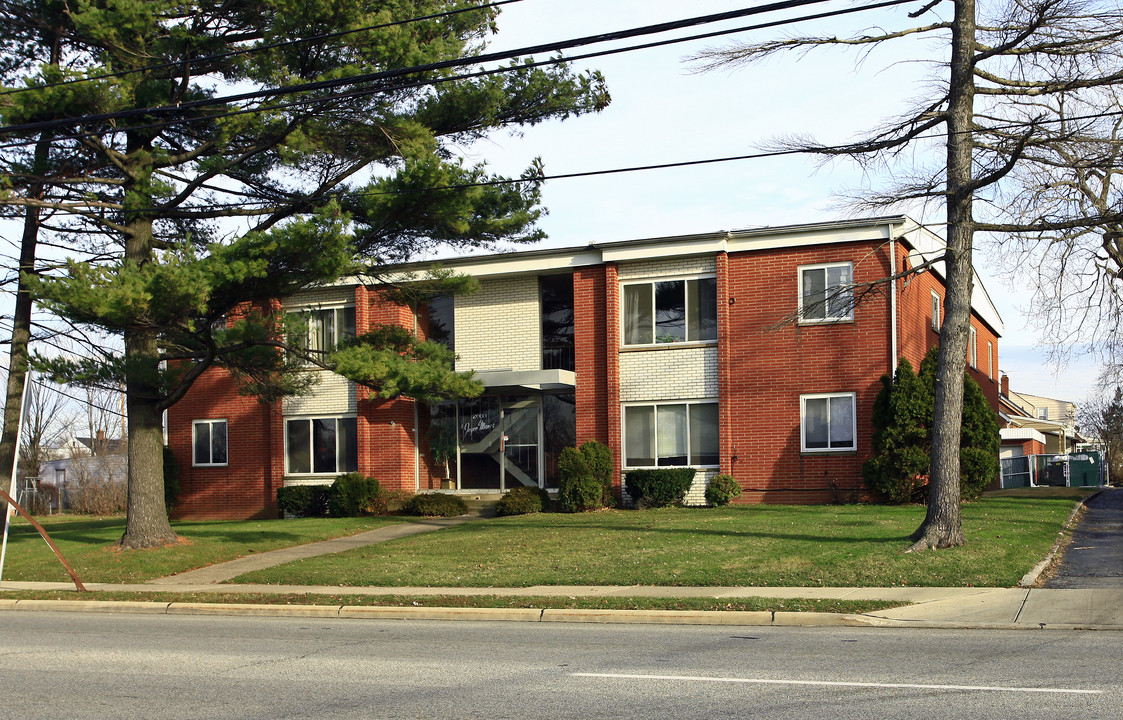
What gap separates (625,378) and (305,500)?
31.1 ft

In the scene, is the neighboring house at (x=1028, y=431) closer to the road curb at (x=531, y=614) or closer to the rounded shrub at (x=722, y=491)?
the rounded shrub at (x=722, y=491)

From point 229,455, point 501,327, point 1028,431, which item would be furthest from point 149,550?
point 1028,431

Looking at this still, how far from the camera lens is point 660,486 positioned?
81.5ft

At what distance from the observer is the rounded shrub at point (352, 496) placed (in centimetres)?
2692

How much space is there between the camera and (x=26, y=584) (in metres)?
17.0

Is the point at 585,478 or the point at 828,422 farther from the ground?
the point at 828,422

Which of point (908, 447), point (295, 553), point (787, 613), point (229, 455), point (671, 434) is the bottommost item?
point (295, 553)

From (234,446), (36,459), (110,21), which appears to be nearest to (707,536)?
(110,21)

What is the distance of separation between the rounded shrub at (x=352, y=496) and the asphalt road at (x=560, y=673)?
592 inches

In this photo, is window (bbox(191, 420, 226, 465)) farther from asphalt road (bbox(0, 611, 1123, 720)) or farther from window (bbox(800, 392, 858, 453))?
asphalt road (bbox(0, 611, 1123, 720))

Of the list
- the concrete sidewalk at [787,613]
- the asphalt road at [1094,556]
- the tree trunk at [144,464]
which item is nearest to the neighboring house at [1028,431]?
the asphalt road at [1094,556]

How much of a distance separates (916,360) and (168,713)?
71.3ft

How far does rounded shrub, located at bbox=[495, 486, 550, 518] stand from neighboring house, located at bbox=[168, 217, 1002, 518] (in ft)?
6.97

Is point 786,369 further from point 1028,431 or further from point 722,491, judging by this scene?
point 1028,431
